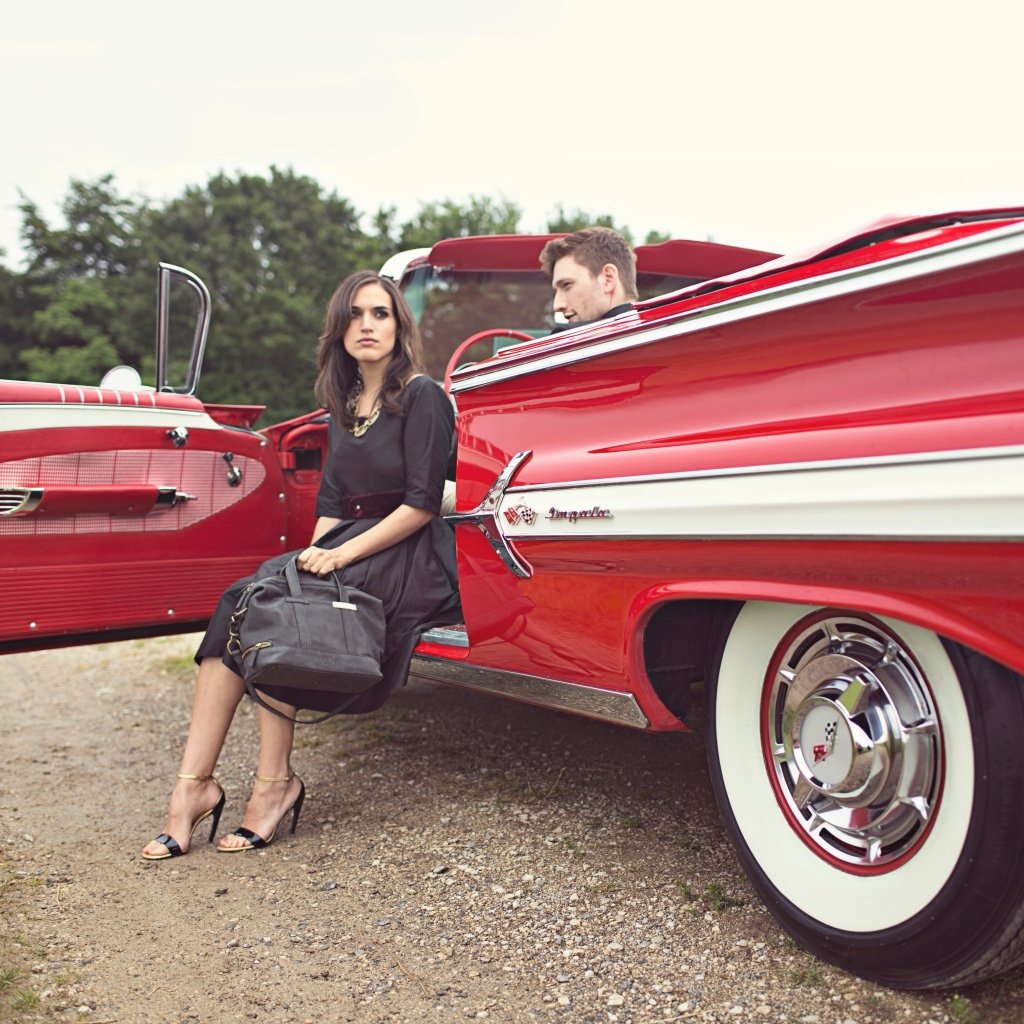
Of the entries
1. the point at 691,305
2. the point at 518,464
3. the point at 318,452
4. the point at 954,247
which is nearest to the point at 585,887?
the point at 518,464

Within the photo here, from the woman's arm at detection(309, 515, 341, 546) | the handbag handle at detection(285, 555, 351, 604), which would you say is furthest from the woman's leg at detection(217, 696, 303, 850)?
the woman's arm at detection(309, 515, 341, 546)

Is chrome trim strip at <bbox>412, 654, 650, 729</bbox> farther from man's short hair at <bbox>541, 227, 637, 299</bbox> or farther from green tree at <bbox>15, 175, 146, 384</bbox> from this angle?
green tree at <bbox>15, 175, 146, 384</bbox>

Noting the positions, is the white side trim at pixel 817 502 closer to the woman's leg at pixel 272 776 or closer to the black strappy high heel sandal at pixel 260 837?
the woman's leg at pixel 272 776

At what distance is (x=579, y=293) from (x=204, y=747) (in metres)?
1.84

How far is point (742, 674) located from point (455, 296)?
2.67m

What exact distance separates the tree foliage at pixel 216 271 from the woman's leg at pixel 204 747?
2160cm

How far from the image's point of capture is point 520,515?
242 cm

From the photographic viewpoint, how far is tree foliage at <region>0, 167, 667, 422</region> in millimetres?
25203

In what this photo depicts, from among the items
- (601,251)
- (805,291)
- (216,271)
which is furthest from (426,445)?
(216,271)

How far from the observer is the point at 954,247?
1.52 metres

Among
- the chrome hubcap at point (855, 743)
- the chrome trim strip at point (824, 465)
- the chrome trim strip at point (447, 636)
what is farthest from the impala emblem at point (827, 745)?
the chrome trim strip at point (447, 636)

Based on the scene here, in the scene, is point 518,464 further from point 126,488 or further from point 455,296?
point 455,296

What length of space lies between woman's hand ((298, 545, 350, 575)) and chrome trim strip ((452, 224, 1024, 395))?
877 mm

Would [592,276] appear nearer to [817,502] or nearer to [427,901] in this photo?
[817,502]
